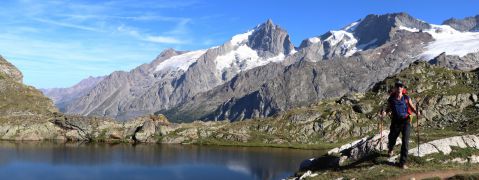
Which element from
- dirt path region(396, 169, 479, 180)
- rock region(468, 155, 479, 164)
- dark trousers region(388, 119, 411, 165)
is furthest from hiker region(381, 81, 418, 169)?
rock region(468, 155, 479, 164)

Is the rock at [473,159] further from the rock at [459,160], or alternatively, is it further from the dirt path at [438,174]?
the dirt path at [438,174]

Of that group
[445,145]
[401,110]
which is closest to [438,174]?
[401,110]

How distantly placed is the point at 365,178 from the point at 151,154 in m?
146

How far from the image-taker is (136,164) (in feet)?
478

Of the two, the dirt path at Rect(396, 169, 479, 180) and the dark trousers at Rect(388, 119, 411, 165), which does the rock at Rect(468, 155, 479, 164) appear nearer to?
the dirt path at Rect(396, 169, 479, 180)

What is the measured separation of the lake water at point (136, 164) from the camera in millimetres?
123562

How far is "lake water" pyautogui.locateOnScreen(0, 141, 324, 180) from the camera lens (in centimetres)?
12356

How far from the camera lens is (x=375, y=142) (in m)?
43.8

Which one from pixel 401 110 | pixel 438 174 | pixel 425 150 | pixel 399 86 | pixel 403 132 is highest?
pixel 399 86

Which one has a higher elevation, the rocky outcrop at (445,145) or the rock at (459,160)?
the rocky outcrop at (445,145)

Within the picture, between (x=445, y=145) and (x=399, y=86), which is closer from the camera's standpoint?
(x=399, y=86)

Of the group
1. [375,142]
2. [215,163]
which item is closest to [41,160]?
[215,163]

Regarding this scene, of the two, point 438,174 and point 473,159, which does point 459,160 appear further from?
point 438,174

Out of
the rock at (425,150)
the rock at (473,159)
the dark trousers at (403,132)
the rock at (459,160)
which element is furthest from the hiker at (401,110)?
the rock at (473,159)
